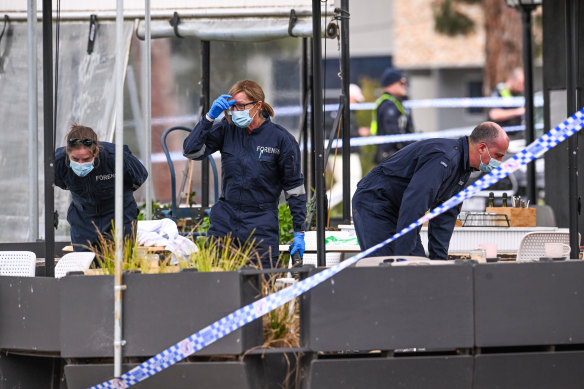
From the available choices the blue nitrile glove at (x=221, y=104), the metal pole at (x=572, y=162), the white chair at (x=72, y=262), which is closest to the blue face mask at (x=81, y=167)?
the white chair at (x=72, y=262)

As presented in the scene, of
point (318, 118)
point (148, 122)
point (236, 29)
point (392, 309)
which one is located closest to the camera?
point (392, 309)

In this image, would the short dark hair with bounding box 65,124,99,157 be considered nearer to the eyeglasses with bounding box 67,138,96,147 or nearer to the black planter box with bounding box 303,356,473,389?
the eyeglasses with bounding box 67,138,96,147

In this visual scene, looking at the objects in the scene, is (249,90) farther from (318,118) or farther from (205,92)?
(205,92)

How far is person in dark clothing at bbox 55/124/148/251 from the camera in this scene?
766 cm

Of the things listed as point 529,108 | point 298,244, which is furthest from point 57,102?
point 529,108

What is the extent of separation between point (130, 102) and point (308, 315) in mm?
6118

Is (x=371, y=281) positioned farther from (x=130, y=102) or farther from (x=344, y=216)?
(x=130, y=102)

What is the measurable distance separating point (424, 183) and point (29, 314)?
2365 mm

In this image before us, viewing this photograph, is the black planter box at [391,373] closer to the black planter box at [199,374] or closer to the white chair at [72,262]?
the black planter box at [199,374]

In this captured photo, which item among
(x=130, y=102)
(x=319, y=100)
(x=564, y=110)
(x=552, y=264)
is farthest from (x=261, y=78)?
(x=552, y=264)

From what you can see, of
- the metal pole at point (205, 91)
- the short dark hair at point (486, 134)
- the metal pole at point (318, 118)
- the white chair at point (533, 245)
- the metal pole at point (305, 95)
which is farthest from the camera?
the metal pole at point (305, 95)

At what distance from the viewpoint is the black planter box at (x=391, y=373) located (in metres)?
6.02

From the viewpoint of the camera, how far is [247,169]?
7402 millimetres

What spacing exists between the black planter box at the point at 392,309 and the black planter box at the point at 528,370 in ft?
0.59
